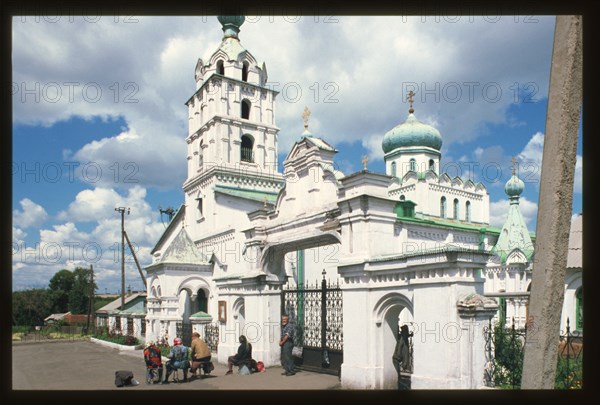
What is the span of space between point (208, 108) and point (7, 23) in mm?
22814

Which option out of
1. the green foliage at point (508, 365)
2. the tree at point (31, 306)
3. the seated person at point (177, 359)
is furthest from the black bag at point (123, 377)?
the tree at point (31, 306)

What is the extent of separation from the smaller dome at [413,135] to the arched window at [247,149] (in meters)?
7.72

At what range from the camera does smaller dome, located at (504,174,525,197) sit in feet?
86.8

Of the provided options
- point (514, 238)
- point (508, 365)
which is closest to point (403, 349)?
point (508, 365)

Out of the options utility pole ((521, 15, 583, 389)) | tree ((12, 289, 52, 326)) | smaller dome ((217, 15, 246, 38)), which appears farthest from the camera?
tree ((12, 289, 52, 326))

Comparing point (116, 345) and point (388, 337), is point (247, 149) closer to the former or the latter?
point (116, 345)

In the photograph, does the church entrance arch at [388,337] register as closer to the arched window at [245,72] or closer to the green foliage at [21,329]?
the arched window at [245,72]

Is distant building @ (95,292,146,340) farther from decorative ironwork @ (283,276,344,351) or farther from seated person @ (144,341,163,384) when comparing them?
seated person @ (144,341,163,384)

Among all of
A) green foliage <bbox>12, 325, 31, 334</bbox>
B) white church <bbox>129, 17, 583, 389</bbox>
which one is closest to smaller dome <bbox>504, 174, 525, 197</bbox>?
white church <bbox>129, 17, 583, 389</bbox>

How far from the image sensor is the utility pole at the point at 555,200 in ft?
16.5

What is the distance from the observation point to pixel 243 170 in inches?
1068

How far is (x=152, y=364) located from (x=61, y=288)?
37731 mm

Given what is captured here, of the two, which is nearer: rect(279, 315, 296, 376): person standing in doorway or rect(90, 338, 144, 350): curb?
rect(279, 315, 296, 376): person standing in doorway

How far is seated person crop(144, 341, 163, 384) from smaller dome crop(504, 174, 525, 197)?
780 inches
